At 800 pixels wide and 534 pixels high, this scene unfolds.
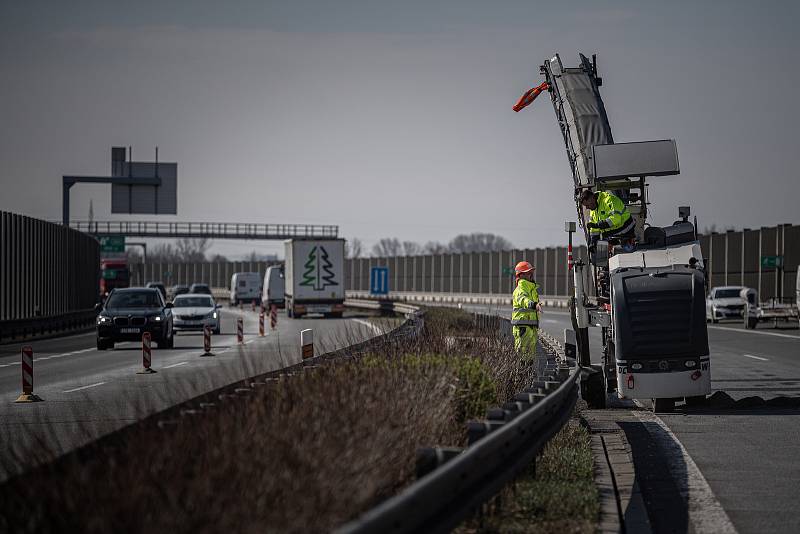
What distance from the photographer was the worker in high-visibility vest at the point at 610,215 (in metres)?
16.6

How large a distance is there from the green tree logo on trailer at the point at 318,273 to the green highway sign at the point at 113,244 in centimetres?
5259

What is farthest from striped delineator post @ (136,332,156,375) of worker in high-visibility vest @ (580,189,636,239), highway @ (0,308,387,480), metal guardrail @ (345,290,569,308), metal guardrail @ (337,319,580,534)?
metal guardrail @ (345,290,569,308)

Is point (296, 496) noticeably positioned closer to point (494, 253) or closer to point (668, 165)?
point (668, 165)

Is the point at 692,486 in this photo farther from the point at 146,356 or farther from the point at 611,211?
the point at 146,356

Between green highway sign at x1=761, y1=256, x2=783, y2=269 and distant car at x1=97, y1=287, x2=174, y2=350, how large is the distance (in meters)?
32.2

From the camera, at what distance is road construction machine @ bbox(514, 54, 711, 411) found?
15.5 m

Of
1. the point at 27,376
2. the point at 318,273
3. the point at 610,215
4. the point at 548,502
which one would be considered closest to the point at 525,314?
the point at 610,215

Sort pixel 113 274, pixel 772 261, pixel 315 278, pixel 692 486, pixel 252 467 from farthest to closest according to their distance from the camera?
1. pixel 113 274
2. pixel 315 278
3. pixel 772 261
4. pixel 692 486
5. pixel 252 467

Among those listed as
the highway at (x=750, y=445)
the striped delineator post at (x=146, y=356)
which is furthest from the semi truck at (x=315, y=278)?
the highway at (x=750, y=445)

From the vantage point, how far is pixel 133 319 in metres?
33.8

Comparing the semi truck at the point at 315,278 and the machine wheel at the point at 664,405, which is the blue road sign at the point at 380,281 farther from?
the machine wheel at the point at 664,405

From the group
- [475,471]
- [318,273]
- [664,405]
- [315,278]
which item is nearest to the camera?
[475,471]

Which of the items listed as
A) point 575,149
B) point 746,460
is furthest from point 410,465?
point 575,149

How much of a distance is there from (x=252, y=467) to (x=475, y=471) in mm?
1446
